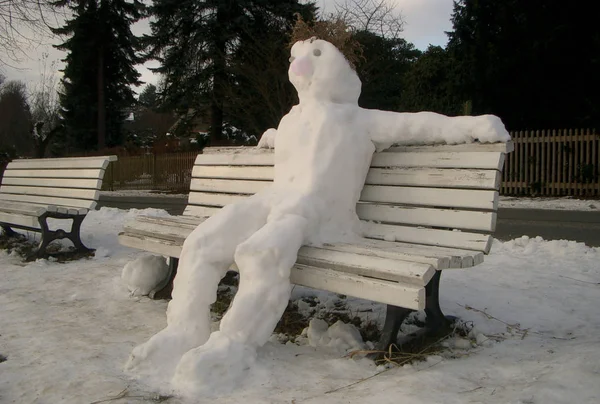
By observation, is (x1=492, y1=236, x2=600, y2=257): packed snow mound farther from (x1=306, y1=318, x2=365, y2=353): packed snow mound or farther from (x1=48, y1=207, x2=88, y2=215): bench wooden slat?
(x1=48, y1=207, x2=88, y2=215): bench wooden slat

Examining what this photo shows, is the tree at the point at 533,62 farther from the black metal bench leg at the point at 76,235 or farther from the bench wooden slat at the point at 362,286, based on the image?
the bench wooden slat at the point at 362,286

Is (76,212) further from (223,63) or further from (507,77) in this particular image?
(223,63)

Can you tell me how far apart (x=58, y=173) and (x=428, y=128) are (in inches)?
183

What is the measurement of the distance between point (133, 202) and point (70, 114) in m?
17.0

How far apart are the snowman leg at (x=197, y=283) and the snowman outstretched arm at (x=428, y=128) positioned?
0.83 m

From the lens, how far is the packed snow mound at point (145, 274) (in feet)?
12.9

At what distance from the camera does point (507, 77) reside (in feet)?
45.1

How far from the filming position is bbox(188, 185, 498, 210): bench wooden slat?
2.81 metres

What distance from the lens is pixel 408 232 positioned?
3070 mm

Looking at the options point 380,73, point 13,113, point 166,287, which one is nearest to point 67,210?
point 166,287

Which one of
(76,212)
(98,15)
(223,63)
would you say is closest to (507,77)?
(223,63)

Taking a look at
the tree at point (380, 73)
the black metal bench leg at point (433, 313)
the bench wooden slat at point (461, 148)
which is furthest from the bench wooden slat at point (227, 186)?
the tree at point (380, 73)

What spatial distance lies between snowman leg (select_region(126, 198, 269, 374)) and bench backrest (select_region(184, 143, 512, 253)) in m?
0.73

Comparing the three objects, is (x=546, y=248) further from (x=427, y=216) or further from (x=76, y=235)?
(x=76, y=235)
